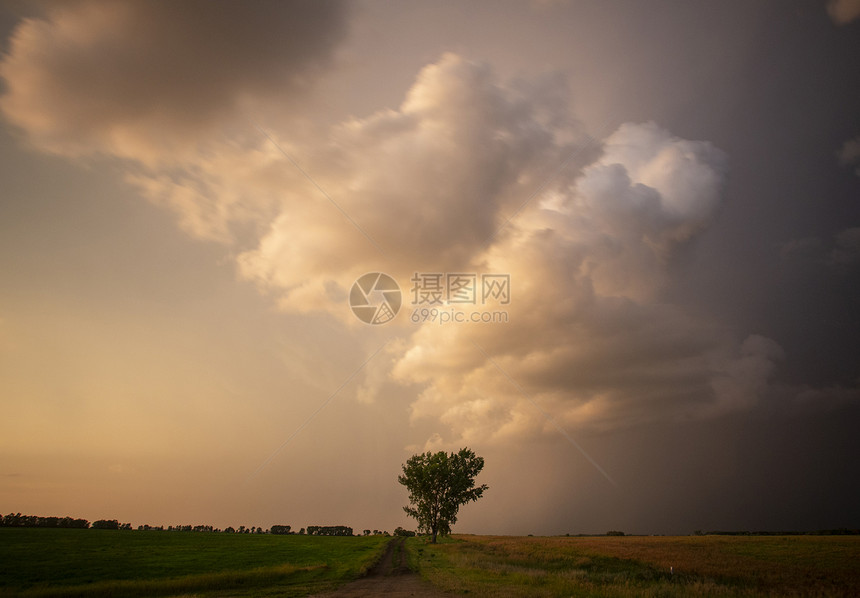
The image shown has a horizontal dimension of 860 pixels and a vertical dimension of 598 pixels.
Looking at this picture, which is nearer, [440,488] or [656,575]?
[656,575]

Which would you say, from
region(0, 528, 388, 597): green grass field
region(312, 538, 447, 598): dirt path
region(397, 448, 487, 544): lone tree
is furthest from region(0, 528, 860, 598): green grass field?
region(397, 448, 487, 544): lone tree

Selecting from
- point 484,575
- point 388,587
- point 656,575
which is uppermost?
point 484,575

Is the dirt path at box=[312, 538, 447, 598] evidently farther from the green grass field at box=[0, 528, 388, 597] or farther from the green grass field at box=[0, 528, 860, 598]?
the green grass field at box=[0, 528, 388, 597]

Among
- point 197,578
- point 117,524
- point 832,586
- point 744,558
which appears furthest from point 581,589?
point 117,524

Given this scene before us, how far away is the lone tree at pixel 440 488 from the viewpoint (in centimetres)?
7919

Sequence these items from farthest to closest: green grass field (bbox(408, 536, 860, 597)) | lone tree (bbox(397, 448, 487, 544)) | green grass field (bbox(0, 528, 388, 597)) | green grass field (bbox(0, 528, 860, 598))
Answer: lone tree (bbox(397, 448, 487, 544)) < green grass field (bbox(0, 528, 388, 597)) < green grass field (bbox(0, 528, 860, 598)) < green grass field (bbox(408, 536, 860, 597))

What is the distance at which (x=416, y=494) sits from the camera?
8106 centimetres

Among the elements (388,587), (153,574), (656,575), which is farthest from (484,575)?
(153,574)

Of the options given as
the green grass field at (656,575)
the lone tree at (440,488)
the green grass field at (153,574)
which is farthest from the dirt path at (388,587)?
the lone tree at (440,488)

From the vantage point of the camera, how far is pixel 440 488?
80750 millimetres

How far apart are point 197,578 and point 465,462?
202ft

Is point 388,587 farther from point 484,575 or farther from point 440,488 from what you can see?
point 440,488

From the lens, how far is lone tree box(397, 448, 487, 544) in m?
79.2

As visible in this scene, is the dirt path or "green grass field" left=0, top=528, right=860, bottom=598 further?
"green grass field" left=0, top=528, right=860, bottom=598
